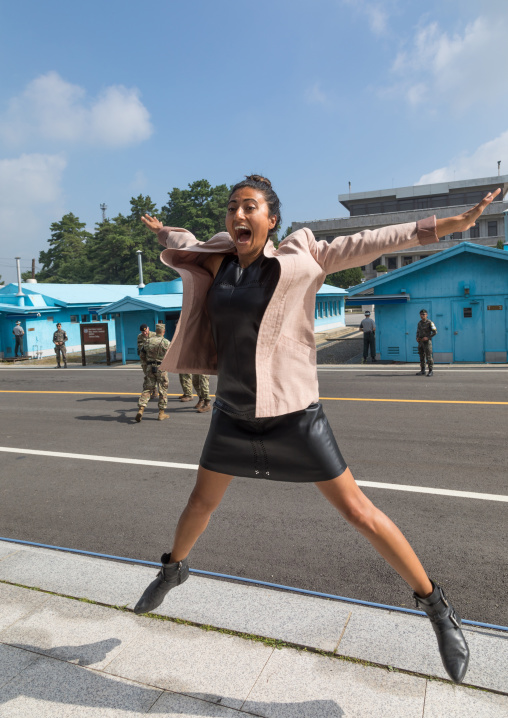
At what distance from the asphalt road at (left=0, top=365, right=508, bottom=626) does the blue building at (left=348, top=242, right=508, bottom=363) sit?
8.74 m

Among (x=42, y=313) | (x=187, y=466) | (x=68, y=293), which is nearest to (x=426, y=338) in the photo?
(x=187, y=466)

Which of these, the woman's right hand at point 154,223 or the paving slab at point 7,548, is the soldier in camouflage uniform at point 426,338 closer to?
the paving slab at point 7,548

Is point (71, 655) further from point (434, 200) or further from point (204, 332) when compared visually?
point (434, 200)

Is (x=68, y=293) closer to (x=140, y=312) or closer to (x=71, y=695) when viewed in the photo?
(x=140, y=312)

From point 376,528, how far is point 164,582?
45.1 inches

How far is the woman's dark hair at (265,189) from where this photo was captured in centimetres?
234

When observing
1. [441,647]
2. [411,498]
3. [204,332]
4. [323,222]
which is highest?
[323,222]

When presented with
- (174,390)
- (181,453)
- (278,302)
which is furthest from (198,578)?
(174,390)

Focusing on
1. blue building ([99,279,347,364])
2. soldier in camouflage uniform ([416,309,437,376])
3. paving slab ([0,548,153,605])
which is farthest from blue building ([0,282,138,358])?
paving slab ([0,548,153,605])

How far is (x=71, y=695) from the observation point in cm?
246

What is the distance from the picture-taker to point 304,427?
7.45 feet

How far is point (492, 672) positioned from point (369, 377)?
1400 cm

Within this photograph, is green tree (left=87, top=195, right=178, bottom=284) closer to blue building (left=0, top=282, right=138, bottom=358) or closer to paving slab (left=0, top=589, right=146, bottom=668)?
blue building (left=0, top=282, right=138, bottom=358)

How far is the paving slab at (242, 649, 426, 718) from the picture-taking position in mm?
2266
